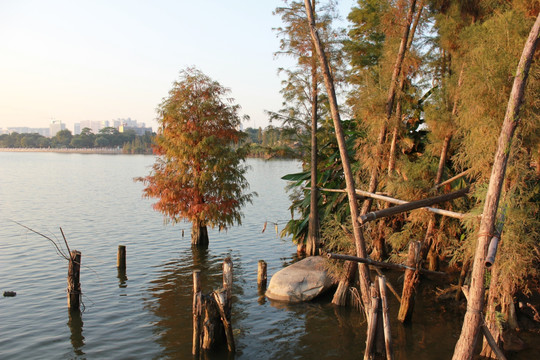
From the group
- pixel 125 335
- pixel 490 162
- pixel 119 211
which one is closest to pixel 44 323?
pixel 125 335

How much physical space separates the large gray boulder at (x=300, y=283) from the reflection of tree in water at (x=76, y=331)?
5473 mm

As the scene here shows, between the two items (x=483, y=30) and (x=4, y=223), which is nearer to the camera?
(x=483, y=30)

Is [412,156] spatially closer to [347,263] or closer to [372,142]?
[372,142]

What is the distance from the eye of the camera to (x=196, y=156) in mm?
18875

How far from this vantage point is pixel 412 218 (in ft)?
43.8

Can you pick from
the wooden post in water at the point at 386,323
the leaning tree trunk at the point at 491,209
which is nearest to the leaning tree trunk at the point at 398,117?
the wooden post in water at the point at 386,323

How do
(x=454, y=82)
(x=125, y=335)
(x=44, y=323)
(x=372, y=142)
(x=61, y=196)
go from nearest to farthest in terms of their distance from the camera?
(x=125, y=335), (x=44, y=323), (x=454, y=82), (x=372, y=142), (x=61, y=196)

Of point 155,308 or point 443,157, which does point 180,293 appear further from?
point 443,157

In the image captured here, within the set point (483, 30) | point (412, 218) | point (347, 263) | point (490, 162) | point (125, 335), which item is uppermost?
point (483, 30)

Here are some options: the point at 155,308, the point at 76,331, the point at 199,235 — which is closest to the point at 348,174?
the point at 155,308

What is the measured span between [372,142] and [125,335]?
9306mm

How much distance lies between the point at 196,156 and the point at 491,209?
13.5 metres

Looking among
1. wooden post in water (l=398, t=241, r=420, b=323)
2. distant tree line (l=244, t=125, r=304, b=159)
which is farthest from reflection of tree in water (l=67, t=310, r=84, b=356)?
distant tree line (l=244, t=125, r=304, b=159)

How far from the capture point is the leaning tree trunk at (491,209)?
7145 millimetres
